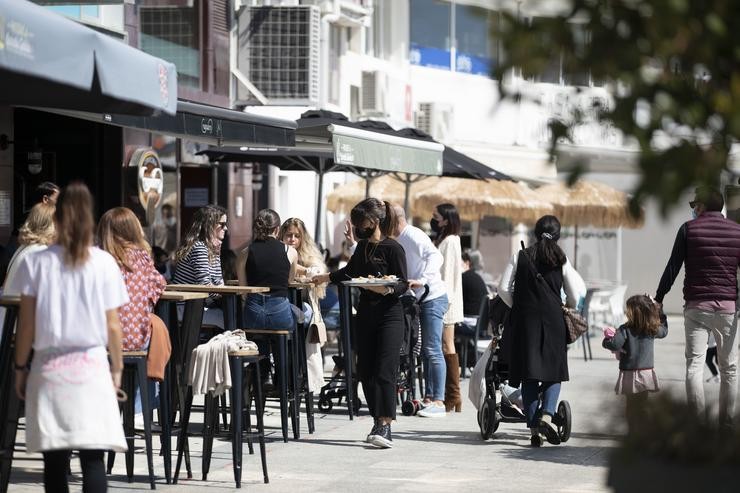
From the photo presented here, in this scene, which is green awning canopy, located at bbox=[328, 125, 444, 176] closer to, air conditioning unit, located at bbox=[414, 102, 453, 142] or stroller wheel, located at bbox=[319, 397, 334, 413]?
stroller wheel, located at bbox=[319, 397, 334, 413]

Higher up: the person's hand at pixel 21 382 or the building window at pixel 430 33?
the building window at pixel 430 33

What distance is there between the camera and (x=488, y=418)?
11586 mm

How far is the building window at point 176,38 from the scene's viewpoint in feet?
66.1

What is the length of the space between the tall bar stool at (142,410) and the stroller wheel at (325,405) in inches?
167

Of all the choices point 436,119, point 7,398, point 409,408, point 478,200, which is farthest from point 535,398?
point 436,119

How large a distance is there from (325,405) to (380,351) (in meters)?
2.90

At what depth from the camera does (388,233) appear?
39.3 ft

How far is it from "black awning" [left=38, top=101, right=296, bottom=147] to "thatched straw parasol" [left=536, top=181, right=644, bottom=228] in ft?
45.7

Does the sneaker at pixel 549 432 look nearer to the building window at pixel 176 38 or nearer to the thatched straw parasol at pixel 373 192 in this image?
the building window at pixel 176 38

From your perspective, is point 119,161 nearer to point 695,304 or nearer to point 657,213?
point 695,304

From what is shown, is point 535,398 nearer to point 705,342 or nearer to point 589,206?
point 705,342

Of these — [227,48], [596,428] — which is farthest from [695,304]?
[227,48]

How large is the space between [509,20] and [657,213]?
707 millimetres

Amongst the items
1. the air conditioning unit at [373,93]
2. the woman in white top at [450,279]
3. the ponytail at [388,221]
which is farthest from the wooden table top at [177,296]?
the air conditioning unit at [373,93]
